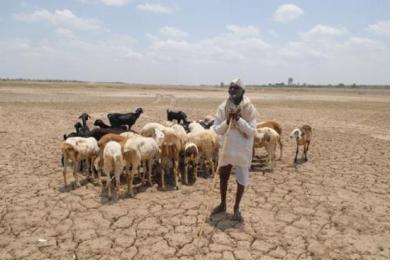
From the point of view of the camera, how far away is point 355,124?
1933 cm

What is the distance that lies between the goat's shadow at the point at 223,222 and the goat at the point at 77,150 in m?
3.11

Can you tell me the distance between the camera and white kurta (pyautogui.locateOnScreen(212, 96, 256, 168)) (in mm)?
5320

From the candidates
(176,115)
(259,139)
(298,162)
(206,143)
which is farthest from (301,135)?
(176,115)

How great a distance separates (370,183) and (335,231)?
3151mm

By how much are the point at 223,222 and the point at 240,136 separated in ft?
5.02

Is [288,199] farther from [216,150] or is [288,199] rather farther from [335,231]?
[216,150]

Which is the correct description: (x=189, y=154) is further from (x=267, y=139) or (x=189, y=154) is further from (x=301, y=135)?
(x=301, y=135)

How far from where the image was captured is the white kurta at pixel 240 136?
532 centimetres

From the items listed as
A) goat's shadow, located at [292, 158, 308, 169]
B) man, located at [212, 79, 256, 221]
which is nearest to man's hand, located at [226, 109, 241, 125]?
man, located at [212, 79, 256, 221]

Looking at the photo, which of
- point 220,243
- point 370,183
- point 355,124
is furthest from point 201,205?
point 355,124

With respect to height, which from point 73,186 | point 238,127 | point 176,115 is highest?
point 176,115

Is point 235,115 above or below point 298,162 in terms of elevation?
above

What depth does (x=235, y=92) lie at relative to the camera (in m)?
5.21

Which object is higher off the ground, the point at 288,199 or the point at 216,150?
the point at 216,150
